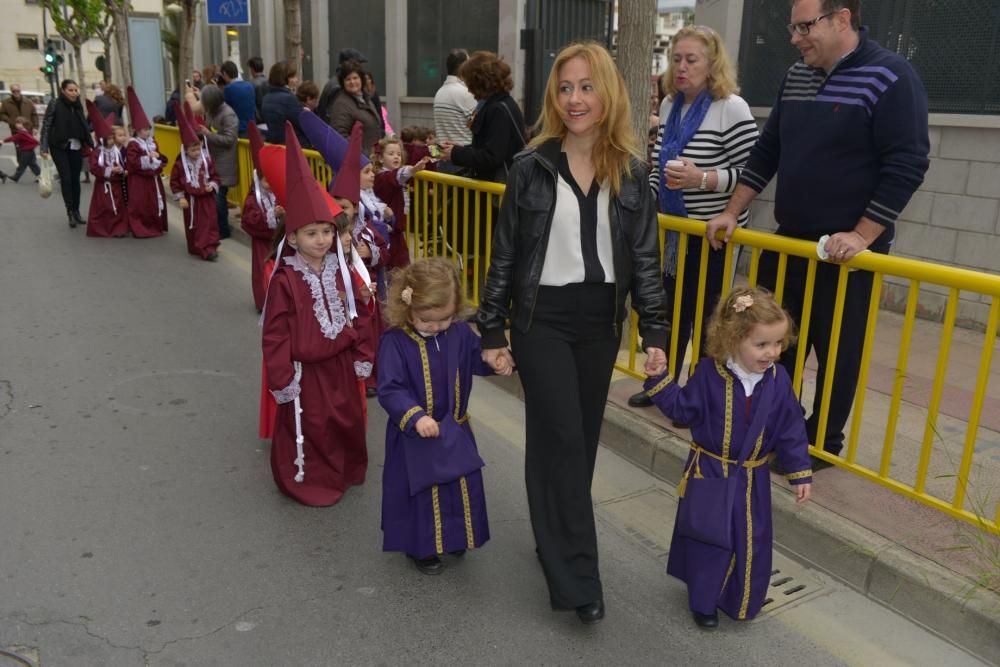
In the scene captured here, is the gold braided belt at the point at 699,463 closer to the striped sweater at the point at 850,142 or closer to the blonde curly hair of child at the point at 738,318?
the blonde curly hair of child at the point at 738,318

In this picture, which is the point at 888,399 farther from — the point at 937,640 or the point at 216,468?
the point at 216,468

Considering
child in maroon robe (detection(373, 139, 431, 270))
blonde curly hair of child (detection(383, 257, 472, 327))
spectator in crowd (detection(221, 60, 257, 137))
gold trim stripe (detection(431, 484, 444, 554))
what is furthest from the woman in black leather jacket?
spectator in crowd (detection(221, 60, 257, 137))

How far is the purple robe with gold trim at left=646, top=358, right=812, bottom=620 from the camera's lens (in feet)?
10.3

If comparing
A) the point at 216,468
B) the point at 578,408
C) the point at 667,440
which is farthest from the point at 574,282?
the point at 216,468

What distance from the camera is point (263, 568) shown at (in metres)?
3.65

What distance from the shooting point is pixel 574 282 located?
125 inches

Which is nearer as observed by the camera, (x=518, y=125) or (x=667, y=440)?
(x=667, y=440)

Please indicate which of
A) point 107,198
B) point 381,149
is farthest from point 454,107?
point 107,198

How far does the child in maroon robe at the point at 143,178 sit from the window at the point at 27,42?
65154 mm

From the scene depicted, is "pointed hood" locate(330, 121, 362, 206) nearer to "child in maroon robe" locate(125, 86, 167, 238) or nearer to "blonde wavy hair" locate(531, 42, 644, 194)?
"blonde wavy hair" locate(531, 42, 644, 194)

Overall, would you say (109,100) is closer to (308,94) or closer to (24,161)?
(24,161)

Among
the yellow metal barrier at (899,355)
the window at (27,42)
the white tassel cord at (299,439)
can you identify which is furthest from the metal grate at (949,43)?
the window at (27,42)

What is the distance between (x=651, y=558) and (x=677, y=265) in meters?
1.52

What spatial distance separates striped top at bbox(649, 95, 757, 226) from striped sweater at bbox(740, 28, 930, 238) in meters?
0.35
